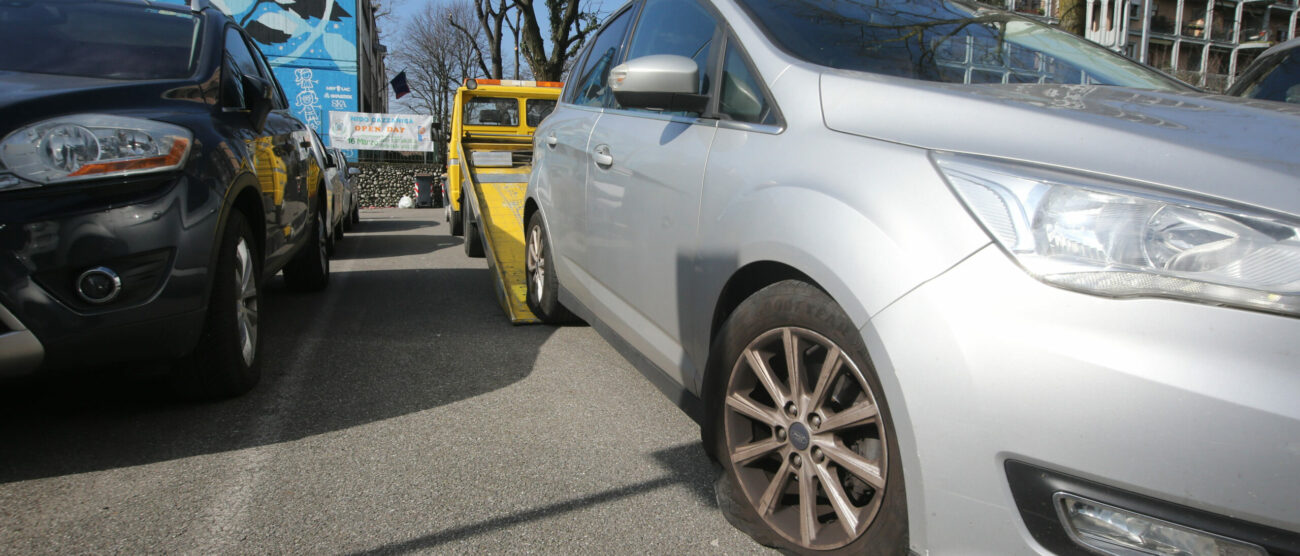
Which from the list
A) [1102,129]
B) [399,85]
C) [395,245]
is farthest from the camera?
[399,85]

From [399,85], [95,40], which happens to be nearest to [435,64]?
[399,85]

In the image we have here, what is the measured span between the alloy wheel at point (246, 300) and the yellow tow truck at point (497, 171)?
1727 mm

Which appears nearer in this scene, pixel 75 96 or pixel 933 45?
pixel 933 45

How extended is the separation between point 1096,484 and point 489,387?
2.78 m

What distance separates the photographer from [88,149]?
268 cm

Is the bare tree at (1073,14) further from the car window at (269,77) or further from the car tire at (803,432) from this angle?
the car tire at (803,432)

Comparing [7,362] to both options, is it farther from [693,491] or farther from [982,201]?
[982,201]

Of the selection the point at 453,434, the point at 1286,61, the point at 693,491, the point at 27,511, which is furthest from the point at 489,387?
the point at 1286,61

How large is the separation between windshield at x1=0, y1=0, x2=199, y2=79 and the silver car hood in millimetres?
2830

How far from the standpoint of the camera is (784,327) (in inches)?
83.1

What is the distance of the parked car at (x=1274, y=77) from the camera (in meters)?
5.03

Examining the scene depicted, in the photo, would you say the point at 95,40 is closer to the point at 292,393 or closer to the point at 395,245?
the point at 292,393

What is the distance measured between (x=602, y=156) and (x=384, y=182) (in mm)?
21528

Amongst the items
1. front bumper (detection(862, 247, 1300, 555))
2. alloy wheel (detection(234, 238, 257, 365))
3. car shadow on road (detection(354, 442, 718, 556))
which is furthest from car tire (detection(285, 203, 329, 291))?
front bumper (detection(862, 247, 1300, 555))
